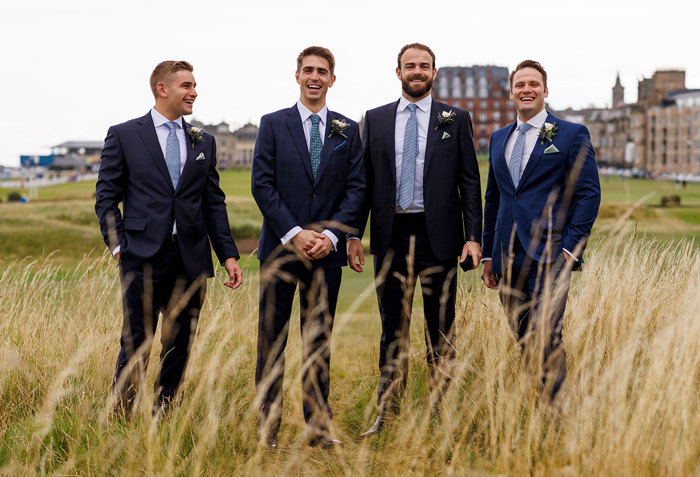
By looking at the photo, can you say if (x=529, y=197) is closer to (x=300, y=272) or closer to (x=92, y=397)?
(x=300, y=272)

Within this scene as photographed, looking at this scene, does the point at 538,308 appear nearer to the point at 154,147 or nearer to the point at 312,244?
the point at 312,244

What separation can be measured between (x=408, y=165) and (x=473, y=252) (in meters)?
0.73

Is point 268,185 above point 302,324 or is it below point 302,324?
above

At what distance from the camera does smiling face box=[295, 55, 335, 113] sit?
14.0 ft

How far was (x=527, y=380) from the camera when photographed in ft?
12.9

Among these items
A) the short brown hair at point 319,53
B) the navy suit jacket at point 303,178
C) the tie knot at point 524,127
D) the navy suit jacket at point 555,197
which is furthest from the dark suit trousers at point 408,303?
the short brown hair at point 319,53

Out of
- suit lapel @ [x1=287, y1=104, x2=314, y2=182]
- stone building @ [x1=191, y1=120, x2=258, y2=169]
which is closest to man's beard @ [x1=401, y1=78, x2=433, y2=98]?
suit lapel @ [x1=287, y1=104, x2=314, y2=182]

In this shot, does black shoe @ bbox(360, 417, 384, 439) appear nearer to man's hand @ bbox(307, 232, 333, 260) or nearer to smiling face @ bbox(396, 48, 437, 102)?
man's hand @ bbox(307, 232, 333, 260)

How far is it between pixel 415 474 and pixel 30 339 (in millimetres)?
3135

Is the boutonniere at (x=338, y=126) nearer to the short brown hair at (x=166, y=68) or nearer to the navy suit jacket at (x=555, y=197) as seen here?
the short brown hair at (x=166, y=68)

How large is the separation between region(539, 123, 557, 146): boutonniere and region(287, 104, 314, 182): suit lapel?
1.46m

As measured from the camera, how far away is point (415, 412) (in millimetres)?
4430

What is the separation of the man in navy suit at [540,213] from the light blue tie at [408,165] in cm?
55

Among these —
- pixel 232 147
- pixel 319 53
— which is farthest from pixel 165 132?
pixel 232 147
